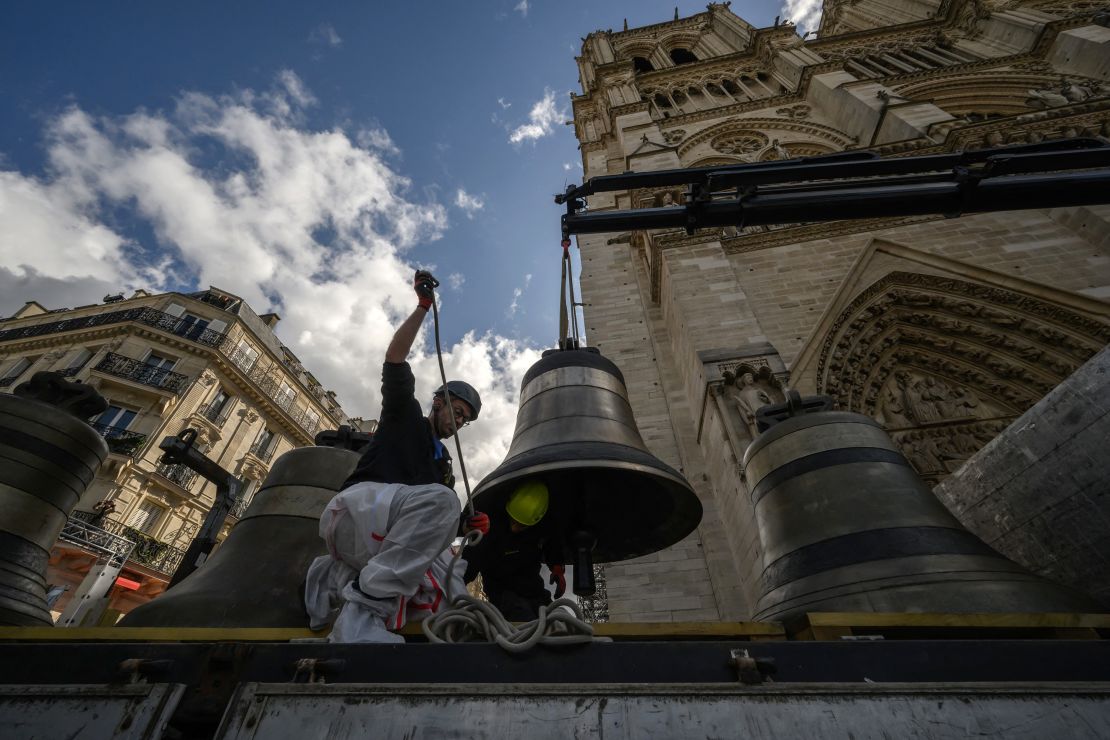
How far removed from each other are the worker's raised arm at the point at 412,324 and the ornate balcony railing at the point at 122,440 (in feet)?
52.6

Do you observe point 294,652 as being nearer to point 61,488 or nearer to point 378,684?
→ point 378,684

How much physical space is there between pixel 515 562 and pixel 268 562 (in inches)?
52.3

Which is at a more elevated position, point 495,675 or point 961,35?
point 961,35

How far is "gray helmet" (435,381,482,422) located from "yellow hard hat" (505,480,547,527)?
503mm

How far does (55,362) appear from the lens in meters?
19.8

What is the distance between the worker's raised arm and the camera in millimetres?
2068

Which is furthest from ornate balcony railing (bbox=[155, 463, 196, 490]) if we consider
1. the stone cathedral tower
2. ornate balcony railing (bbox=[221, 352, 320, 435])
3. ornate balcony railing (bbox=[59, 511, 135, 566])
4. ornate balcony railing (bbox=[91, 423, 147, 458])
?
the stone cathedral tower

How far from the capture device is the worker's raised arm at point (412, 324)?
2068 millimetres

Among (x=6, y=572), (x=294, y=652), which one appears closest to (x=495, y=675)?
(x=294, y=652)

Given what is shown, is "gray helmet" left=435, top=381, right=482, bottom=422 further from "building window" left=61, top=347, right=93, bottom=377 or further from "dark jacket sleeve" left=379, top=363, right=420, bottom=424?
"building window" left=61, top=347, right=93, bottom=377

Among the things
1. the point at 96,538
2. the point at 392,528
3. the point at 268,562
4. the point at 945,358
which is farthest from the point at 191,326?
the point at 945,358

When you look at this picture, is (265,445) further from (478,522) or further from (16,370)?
(478,522)

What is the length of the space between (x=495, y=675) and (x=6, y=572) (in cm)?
294

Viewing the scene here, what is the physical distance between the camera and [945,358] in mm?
Answer: 7645
